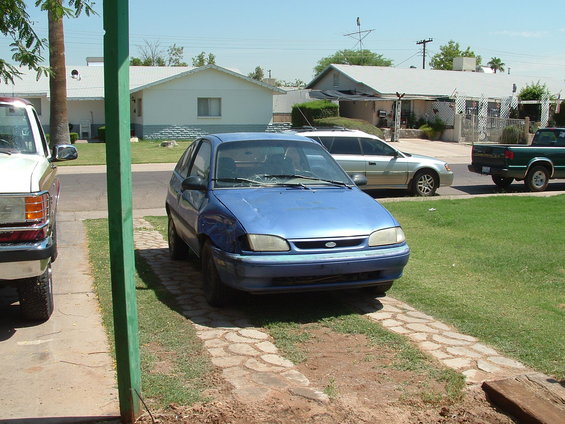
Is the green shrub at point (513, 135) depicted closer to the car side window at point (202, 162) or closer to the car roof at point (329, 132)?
the car roof at point (329, 132)

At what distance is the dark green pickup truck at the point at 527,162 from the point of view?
1594cm

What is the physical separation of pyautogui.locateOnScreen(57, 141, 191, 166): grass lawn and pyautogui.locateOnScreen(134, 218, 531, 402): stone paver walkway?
1828 centimetres

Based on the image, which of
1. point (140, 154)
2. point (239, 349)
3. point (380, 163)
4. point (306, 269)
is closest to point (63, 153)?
point (306, 269)

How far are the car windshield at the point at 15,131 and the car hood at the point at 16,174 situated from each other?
1.87 feet

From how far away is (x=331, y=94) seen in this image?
38.0 meters

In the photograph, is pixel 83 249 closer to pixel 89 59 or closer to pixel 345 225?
pixel 345 225

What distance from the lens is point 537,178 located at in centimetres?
1627

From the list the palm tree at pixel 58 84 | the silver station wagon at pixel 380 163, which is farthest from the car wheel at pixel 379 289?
the palm tree at pixel 58 84

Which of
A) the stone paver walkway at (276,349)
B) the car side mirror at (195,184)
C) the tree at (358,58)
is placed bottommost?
the stone paver walkway at (276,349)

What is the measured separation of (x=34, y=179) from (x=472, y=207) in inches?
355

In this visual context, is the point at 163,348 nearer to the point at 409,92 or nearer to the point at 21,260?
the point at 21,260

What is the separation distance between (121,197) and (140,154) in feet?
80.7

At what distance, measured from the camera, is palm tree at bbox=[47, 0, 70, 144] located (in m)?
22.0

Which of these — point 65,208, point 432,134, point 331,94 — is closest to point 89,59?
point 331,94
